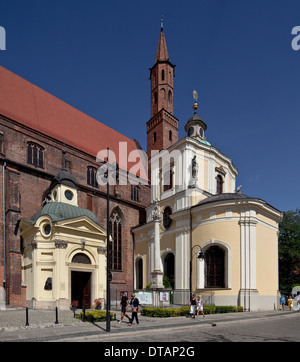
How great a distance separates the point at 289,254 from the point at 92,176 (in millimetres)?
26075

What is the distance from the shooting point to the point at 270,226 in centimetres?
2850

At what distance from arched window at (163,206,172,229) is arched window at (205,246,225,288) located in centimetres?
589

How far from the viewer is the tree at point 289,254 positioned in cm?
4359

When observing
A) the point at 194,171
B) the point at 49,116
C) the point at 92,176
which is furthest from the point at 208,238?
the point at 49,116

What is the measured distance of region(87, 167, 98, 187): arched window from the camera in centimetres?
3383

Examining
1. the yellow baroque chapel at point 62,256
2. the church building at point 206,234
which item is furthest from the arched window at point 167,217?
the yellow baroque chapel at point 62,256

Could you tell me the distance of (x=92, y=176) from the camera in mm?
34219

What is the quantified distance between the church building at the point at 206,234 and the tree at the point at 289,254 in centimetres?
1277

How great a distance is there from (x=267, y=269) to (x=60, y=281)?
1521cm

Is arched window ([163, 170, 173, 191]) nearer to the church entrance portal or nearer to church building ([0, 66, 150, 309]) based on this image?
church building ([0, 66, 150, 309])

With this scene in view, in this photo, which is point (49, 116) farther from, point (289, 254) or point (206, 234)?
point (289, 254)

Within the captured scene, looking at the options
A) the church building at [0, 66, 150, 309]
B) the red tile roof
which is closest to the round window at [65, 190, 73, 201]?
the church building at [0, 66, 150, 309]

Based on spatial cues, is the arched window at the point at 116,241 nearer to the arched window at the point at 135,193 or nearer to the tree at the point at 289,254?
the arched window at the point at 135,193
